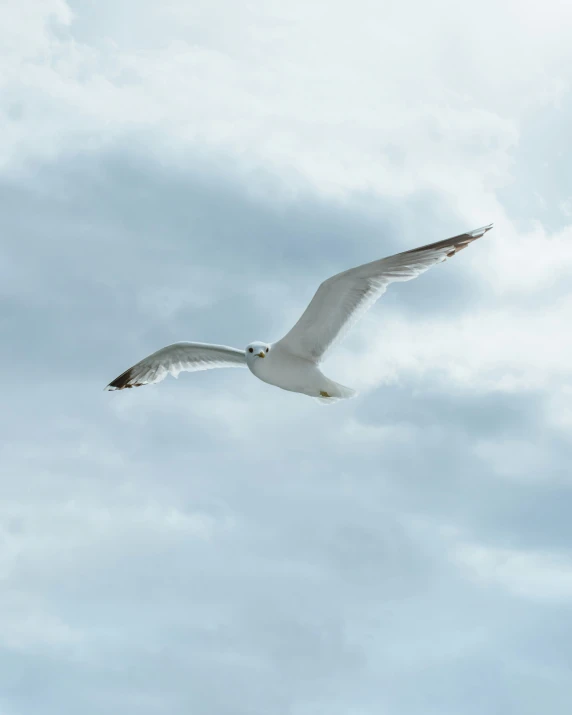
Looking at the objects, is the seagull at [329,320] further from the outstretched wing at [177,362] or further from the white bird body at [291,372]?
the outstretched wing at [177,362]

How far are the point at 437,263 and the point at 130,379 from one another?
8706 mm

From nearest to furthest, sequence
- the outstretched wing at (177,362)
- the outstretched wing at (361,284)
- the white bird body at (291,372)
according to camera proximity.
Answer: the outstretched wing at (361,284) < the white bird body at (291,372) < the outstretched wing at (177,362)

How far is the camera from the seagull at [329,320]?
16859 millimetres

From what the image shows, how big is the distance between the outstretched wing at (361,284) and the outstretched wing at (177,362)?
354cm

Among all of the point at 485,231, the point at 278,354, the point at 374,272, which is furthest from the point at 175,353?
the point at 485,231

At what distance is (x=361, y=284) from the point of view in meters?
17.0

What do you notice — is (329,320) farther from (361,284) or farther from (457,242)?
(457,242)

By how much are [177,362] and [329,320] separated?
5.49 metres

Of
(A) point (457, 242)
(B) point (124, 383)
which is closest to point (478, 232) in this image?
(A) point (457, 242)

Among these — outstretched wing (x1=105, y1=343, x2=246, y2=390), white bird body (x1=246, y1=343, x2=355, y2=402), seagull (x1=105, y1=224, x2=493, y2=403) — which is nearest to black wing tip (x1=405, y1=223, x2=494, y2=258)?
seagull (x1=105, y1=224, x2=493, y2=403)

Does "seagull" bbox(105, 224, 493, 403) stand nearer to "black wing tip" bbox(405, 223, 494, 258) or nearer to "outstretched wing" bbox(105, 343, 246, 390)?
"black wing tip" bbox(405, 223, 494, 258)

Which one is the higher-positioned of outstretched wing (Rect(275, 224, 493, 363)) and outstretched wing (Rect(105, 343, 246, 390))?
outstretched wing (Rect(105, 343, 246, 390))

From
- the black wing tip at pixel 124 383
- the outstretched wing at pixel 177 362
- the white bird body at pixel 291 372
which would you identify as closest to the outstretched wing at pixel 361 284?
the white bird body at pixel 291 372

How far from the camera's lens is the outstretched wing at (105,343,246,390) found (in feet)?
67.9
